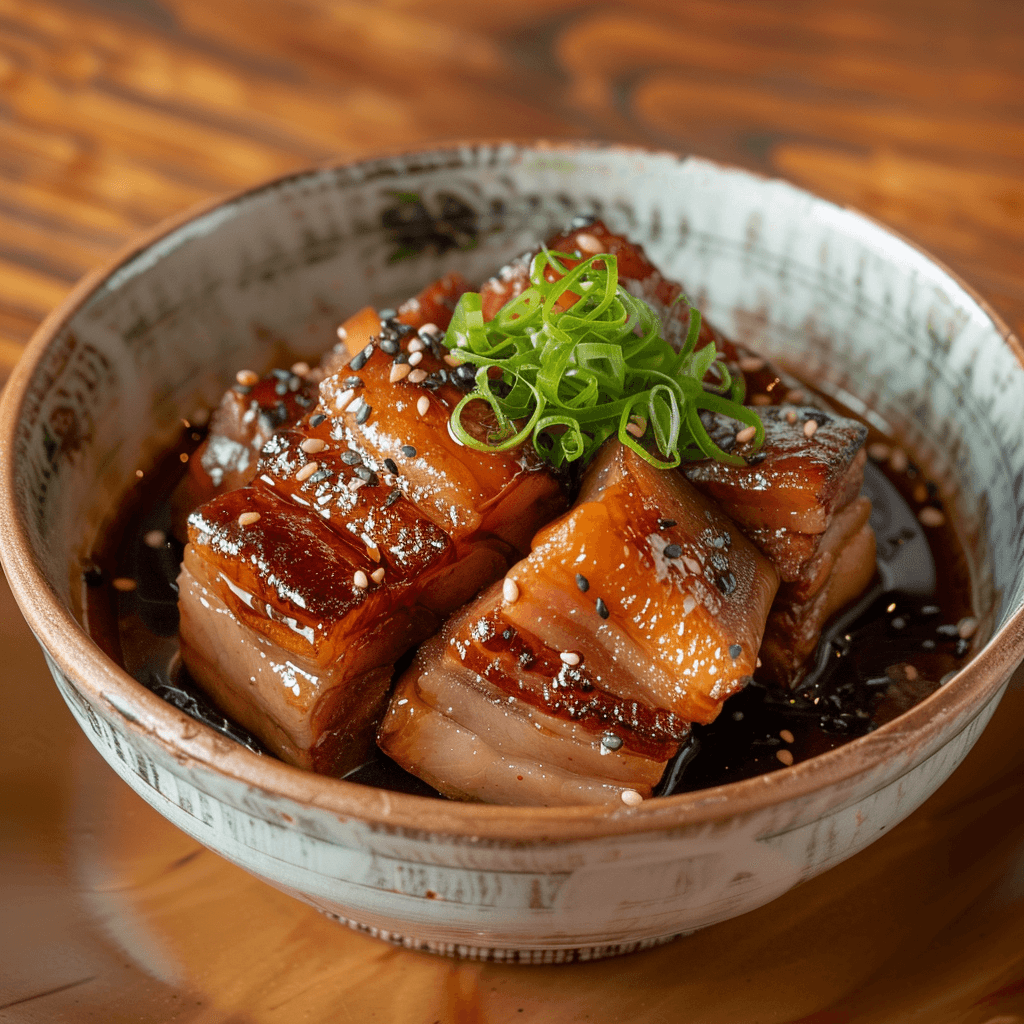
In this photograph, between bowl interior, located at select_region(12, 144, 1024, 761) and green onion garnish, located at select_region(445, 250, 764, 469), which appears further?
bowl interior, located at select_region(12, 144, 1024, 761)

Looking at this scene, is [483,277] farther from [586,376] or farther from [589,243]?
[586,376]

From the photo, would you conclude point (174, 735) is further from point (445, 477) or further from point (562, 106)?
point (562, 106)

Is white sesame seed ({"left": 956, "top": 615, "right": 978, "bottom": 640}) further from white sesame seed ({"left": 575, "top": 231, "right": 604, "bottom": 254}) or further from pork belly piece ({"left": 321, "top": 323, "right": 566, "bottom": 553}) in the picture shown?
white sesame seed ({"left": 575, "top": 231, "right": 604, "bottom": 254})

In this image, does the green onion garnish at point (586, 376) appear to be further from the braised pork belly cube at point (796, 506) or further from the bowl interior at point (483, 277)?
the bowl interior at point (483, 277)

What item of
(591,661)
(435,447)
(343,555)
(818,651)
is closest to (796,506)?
(818,651)

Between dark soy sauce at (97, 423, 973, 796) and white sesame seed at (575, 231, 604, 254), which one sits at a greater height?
white sesame seed at (575, 231, 604, 254)

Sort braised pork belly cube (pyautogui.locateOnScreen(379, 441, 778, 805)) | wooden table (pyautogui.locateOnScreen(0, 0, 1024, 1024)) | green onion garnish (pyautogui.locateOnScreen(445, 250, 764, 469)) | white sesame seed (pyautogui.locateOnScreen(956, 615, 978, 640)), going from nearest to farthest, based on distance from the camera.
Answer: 1. braised pork belly cube (pyautogui.locateOnScreen(379, 441, 778, 805))
2. wooden table (pyautogui.locateOnScreen(0, 0, 1024, 1024))
3. green onion garnish (pyautogui.locateOnScreen(445, 250, 764, 469))
4. white sesame seed (pyautogui.locateOnScreen(956, 615, 978, 640))

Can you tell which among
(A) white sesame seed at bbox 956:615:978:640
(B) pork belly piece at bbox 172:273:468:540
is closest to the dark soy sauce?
(A) white sesame seed at bbox 956:615:978:640

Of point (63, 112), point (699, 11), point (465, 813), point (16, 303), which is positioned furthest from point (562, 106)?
point (465, 813)
